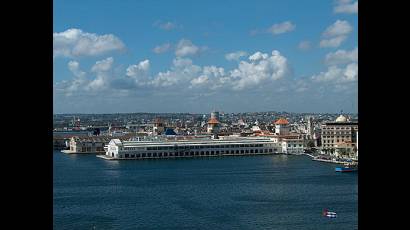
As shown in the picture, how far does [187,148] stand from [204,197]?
1074cm

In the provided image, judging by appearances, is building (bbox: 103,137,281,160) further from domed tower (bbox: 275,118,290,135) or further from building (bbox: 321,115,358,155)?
domed tower (bbox: 275,118,290,135)

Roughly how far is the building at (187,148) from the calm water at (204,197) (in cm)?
361

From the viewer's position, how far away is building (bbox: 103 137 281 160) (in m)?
20.0

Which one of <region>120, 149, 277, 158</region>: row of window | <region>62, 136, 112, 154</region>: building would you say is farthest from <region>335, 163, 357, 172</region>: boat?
<region>62, 136, 112, 154</region>: building

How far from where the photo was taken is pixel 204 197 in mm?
10039

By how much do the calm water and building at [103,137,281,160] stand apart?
11.8ft

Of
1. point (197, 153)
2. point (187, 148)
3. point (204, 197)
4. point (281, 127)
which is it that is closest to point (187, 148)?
point (187, 148)

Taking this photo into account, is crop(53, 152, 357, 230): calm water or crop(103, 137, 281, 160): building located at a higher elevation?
crop(103, 137, 281, 160): building

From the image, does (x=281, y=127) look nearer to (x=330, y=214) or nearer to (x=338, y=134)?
(x=338, y=134)
